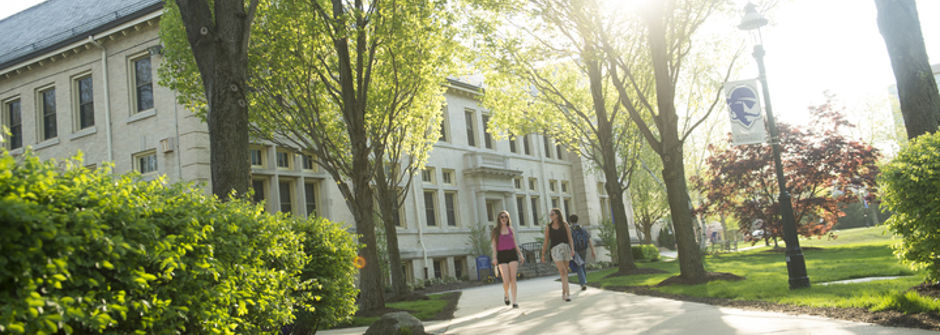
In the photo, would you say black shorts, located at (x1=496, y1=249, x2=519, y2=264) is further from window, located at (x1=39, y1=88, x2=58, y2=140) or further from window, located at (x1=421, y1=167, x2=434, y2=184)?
window, located at (x1=39, y1=88, x2=58, y2=140)

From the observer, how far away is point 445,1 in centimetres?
1388

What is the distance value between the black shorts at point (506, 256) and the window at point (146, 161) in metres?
12.7

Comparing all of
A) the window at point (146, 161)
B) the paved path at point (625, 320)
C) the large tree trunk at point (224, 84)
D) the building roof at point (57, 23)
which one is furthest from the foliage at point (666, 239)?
the large tree trunk at point (224, 84)

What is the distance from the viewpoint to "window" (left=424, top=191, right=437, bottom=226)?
1118 inches

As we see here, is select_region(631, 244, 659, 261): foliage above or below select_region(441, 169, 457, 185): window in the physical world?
below

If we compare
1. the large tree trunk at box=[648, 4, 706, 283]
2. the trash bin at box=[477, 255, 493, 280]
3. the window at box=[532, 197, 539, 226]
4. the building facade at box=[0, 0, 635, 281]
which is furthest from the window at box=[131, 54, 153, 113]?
the window at box=[532, 197, 539, 226]

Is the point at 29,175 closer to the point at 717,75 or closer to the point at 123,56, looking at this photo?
the point at 123,56

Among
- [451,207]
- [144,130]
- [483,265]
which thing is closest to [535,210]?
[451,207]

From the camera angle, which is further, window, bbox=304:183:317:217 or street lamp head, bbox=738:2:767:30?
window, bbox=304:183:317:217

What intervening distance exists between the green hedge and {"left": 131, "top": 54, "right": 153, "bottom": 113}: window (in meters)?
17.2

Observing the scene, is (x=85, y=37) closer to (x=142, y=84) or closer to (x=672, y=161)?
(x=142, y=84)

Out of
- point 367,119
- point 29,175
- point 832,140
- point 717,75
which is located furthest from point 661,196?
point 29,175

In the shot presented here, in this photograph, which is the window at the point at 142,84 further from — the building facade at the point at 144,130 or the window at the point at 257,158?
the window at the point at 257,158

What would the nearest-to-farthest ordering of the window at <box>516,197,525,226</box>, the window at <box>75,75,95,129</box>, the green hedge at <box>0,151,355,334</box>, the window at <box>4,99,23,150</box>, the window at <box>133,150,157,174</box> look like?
the green hedge at <box>0,151,355,334</box> < the window at <box>133,150,157,174</box> < the window at <box>75,75,95,129</box> < the window at <box>4,99,23,150</box> < the window at <box>516,197,525,226</box>
